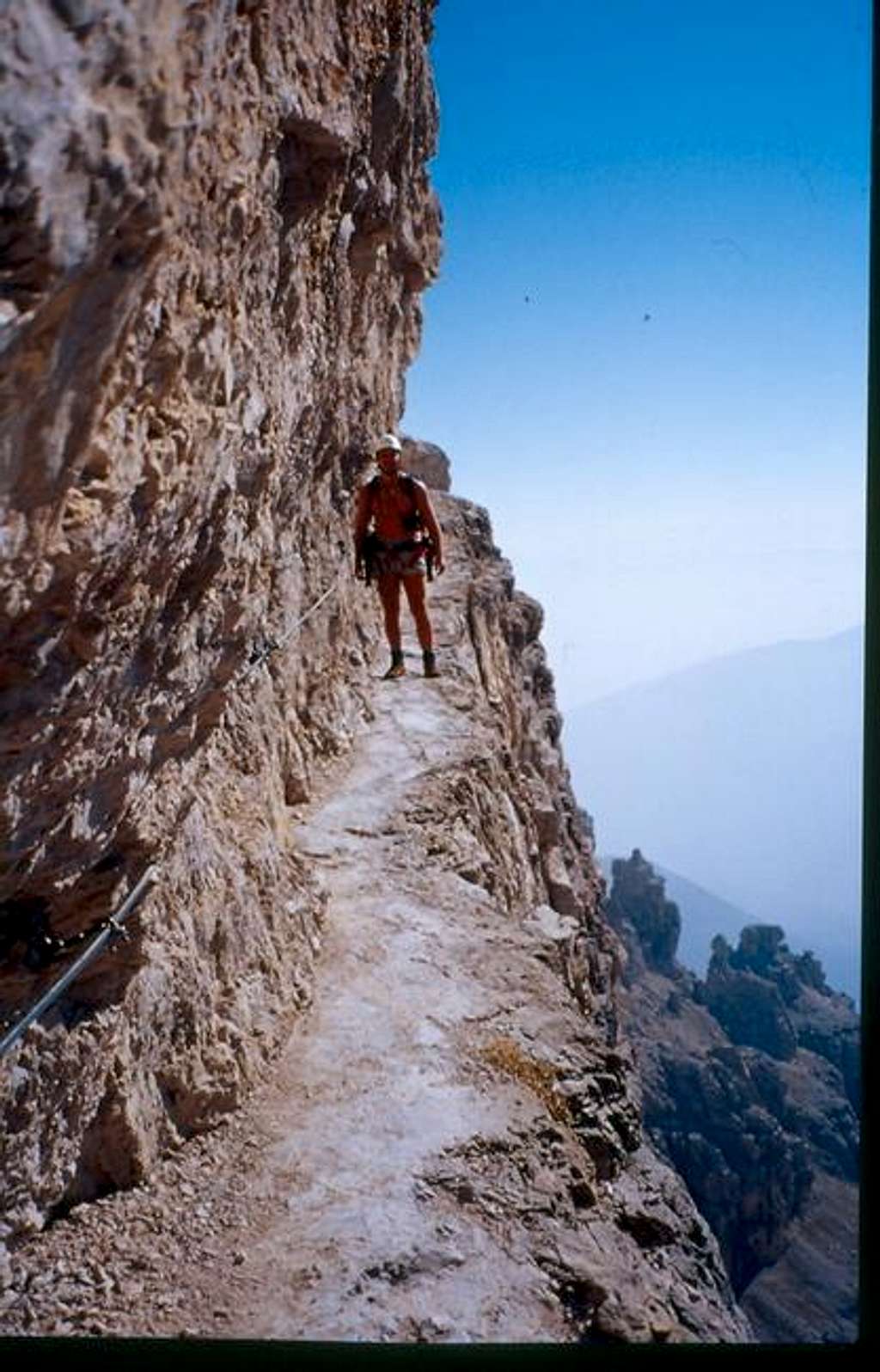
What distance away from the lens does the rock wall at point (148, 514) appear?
2.61 m

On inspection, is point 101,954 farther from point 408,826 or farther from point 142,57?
point 408,826

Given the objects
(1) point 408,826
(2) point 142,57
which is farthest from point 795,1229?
(2) point 142,57

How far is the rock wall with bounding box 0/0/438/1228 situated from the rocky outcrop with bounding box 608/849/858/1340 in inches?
1810

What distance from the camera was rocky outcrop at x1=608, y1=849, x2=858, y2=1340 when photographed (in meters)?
55.5

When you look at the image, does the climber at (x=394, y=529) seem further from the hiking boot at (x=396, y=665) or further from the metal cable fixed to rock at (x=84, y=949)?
the metal cable fixed to rock at (x=84, y=949)

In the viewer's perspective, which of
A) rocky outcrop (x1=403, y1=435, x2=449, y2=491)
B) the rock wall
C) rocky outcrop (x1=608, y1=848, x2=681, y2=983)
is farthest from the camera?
rocky outcrop (x1=608, y1=848, x2=681, y2=983)

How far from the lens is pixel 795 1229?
60.3 meters

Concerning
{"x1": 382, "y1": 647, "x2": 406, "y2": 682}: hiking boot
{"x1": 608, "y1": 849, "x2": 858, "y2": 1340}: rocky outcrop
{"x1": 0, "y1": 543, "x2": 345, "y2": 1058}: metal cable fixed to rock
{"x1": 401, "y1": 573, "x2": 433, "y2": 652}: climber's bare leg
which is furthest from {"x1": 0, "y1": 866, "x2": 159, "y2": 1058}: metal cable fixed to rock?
{"x1": 608, "y1": 849, "x2": 858, "y2": 1340}: rocky outcrop

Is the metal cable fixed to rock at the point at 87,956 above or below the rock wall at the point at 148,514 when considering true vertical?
below

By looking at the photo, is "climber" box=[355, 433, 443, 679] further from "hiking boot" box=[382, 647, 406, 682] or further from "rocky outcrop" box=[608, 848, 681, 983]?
"rocky outcrop" box=[608, 848, 681, 983]

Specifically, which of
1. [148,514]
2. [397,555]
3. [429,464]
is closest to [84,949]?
[148,514]

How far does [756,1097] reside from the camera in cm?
6575

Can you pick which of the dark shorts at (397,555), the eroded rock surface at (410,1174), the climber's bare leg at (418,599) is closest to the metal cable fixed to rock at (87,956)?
the eroded rock surface at (410,1174)

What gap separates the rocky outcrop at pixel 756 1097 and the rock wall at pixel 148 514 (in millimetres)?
45974
